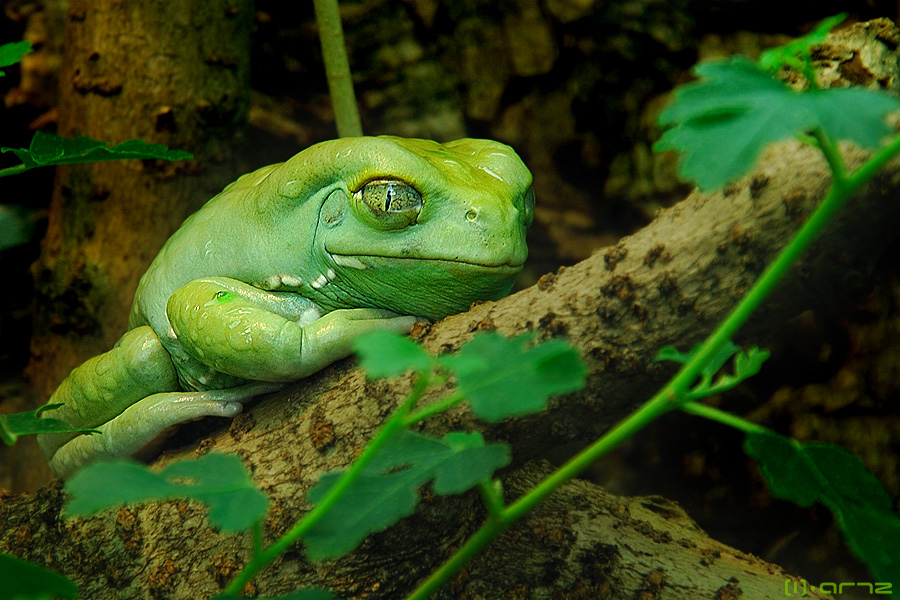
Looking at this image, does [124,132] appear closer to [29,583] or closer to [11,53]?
[11,53]

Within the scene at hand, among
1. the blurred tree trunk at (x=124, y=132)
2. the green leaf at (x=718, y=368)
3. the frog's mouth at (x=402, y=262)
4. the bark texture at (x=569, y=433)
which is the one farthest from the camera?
the blurred tree trunk at (x=124, y=132)

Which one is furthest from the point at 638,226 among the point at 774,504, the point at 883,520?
the point at 883,520

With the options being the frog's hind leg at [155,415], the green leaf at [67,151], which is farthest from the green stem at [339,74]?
the green leaf at [67,151]

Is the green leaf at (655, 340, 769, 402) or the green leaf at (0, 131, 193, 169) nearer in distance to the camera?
the green leaf at (655, 340, 769, 402)

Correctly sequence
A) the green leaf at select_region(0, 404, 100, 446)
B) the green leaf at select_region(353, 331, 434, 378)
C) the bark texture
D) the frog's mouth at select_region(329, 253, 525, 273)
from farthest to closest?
the frog's mouth at select_region(329, 253, 525, 273) < the bark texture < the green leaf at select_region(0, 404, 100, 446) < the green leaf at select_region(353, 331, 434, 378)

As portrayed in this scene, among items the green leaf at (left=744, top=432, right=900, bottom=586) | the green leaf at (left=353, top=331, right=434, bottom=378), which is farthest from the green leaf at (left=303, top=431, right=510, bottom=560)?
the green leaf at (left=744, top=432, right=900, bottom=586)

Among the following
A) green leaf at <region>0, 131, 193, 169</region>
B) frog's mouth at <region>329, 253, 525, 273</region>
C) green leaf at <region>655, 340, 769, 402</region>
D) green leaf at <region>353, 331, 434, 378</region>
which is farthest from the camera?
frog's mouth at <region>329, 253, 525, 273</region>

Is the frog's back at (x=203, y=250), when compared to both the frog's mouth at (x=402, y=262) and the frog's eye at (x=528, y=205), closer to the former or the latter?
the frog's mouth at (x=402, y=262)

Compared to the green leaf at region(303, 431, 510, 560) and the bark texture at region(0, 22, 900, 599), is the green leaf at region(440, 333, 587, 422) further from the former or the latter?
the bark texture at region(0, 22, 900, 599)

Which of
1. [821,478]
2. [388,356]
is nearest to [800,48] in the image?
[821,478]
